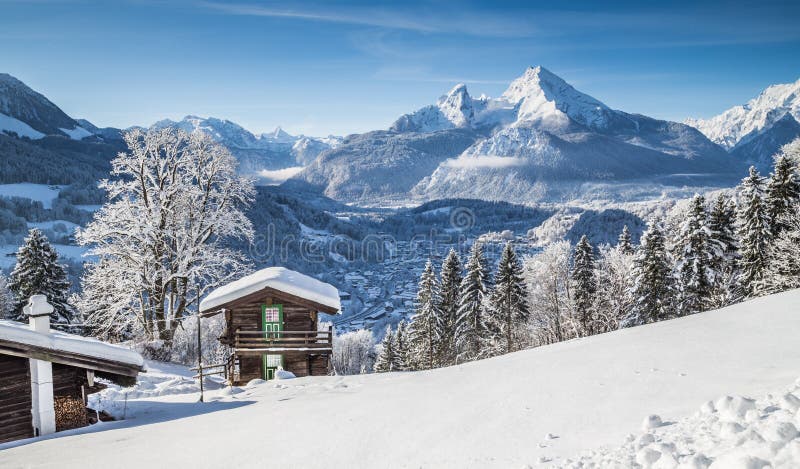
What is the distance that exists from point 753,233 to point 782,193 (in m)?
3.23

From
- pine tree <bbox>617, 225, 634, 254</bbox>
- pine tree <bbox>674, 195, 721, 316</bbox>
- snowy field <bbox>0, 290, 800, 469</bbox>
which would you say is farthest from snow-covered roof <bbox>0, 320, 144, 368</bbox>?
pine tree <bbox>617, 225, 634, 254</bbox>

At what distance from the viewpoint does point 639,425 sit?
6973 mm

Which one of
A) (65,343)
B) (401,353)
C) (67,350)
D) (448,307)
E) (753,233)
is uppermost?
(753,233)

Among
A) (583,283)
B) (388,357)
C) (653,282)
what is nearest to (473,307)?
(583,283)

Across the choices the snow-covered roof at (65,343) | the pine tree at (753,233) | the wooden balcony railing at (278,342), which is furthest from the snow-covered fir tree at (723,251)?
the snow-covered roof at (65,343)

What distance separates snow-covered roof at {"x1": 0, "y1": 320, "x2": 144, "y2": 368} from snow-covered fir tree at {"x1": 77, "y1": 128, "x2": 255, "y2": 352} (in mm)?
9792

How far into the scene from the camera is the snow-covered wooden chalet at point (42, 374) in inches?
438

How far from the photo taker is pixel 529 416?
825 cm

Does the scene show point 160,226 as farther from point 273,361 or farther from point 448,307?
point 448,307

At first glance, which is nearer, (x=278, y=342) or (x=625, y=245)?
(x=278, y=342)

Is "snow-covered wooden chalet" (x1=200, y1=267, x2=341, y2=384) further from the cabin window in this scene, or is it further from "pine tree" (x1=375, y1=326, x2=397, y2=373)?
"pine tree" (x1=375, y1=326, x2=397, y2=373)

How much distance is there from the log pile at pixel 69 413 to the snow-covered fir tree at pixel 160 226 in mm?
10346

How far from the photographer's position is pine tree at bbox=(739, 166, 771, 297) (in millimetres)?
30312

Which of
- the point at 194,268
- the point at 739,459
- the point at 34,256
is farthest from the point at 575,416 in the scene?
the point at 34,256
